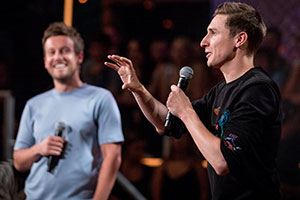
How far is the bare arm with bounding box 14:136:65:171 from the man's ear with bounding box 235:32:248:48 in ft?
3.18

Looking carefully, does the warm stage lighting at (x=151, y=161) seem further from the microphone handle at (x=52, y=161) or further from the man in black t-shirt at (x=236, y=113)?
the man in black t-shirt at (x=236, y=113)

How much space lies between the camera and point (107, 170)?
6.43ft

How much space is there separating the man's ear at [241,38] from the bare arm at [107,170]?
2.79 feet

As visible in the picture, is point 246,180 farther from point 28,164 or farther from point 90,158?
point 28,164

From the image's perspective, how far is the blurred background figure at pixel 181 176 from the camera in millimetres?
3408

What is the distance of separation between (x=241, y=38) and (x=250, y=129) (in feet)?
1.16

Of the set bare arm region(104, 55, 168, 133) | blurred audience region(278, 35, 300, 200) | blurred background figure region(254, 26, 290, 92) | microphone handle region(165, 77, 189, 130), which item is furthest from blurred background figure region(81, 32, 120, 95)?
microphone handle region(165, 77, 189, 130)

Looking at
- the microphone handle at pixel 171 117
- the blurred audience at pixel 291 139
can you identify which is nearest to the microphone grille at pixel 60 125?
the microphone handle at pixel 171 117

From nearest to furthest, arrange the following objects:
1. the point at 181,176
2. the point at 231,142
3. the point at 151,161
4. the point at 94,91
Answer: the point at 231,142 → the point at 94,91 → the point at 181,176 → the point at 151,161

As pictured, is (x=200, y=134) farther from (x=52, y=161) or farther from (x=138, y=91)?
(x=52, y=161)

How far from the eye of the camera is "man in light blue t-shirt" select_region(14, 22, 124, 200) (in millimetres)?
1950

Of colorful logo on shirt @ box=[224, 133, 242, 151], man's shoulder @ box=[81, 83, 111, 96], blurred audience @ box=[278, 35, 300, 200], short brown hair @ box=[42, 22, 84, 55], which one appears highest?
short brown hair @ box=[42, 22, 84, 55]

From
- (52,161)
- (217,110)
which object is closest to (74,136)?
(52,161)

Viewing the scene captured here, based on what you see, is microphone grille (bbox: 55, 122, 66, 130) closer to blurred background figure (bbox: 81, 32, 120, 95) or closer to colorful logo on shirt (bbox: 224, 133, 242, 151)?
colorful logo on shirt (bbox: 224, 133, 242, 151)
